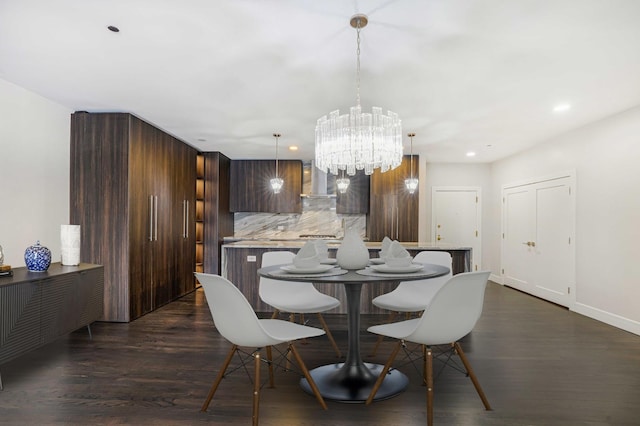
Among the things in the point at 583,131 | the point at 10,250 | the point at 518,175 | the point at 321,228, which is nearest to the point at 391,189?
the point at 321,228

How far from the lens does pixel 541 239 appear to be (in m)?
5.96

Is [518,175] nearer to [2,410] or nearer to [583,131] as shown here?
[583,131]

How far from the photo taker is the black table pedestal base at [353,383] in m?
2.44

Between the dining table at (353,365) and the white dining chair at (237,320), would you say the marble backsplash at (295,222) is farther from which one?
the white dining chair at (237,320)

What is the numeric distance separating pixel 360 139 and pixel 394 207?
4.00 meters

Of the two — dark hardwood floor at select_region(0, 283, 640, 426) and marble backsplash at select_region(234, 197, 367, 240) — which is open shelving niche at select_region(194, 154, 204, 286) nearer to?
marble backsplash at select_region(234, 197, 367, 240)

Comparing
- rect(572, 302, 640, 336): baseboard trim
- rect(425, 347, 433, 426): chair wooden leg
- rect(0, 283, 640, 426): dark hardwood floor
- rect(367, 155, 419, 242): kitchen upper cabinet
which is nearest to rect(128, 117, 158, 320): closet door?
rect(0, 283, 640, 426): dark hardwood floor

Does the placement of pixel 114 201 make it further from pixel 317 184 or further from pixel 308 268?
pixel 317 184

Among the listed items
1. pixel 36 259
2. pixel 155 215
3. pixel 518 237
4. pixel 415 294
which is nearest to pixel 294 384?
pixel 415 294

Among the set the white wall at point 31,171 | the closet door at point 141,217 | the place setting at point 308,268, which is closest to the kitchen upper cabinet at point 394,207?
Answer: the closet door at point 141,217

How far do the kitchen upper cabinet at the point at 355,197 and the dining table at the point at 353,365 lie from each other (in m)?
4.42

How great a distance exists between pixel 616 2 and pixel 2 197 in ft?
16.2

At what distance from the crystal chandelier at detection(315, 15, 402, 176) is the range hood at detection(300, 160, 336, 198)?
12.9ft

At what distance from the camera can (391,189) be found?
6977 mm
